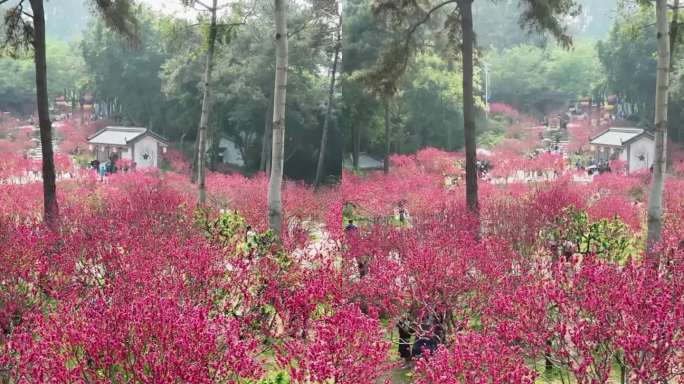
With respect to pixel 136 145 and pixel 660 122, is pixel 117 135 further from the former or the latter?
pixel 660 122

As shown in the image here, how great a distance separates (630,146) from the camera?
27.9 metres

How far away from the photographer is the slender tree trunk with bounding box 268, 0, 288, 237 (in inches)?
403

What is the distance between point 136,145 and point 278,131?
1958 cm

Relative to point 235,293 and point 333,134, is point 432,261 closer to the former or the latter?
point 235,293

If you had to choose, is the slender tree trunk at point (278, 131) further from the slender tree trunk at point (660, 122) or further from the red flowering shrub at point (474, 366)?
the red flowering shrub at point (474, 366)

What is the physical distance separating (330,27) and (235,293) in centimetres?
1763

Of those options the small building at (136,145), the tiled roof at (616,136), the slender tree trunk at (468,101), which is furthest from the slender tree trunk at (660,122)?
→ the small building at (136,145)

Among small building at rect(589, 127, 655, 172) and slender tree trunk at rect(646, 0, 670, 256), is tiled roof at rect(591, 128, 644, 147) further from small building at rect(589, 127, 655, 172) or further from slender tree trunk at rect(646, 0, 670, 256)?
slender tree trunk at rect(646, 0, 670, 256)

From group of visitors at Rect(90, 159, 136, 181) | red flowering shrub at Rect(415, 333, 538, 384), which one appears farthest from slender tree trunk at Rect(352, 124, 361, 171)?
red flowering shrub at Rect(415, 333, 538, 384)

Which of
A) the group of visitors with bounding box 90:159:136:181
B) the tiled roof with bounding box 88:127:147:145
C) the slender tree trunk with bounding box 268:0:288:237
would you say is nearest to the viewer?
the slender tree trunk with bounding box 268:0:288:237

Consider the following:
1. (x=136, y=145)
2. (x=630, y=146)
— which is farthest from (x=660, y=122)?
(x=136, y=145)

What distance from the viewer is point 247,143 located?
90.6 feet

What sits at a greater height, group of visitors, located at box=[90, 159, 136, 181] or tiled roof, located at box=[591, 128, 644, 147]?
tiled roof, located at box=[591, 128, 644, 147]

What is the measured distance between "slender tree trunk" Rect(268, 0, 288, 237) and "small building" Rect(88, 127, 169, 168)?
746 inches
